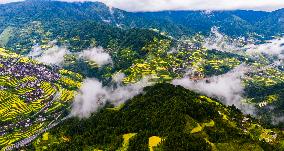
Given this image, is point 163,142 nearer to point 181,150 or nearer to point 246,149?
point 181,150

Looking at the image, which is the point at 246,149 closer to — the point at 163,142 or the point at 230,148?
the point at 230,148

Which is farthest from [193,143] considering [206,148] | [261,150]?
[261,150]

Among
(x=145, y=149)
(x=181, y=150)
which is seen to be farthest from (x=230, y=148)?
(x=145, y=149)

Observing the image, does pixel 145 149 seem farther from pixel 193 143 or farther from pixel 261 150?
pixel 261 150

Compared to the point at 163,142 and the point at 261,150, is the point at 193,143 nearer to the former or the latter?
the point at 163,142

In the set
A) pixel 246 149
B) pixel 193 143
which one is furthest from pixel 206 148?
pixel 246 149

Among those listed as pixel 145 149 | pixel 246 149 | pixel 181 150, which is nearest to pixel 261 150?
pixel 246 149
